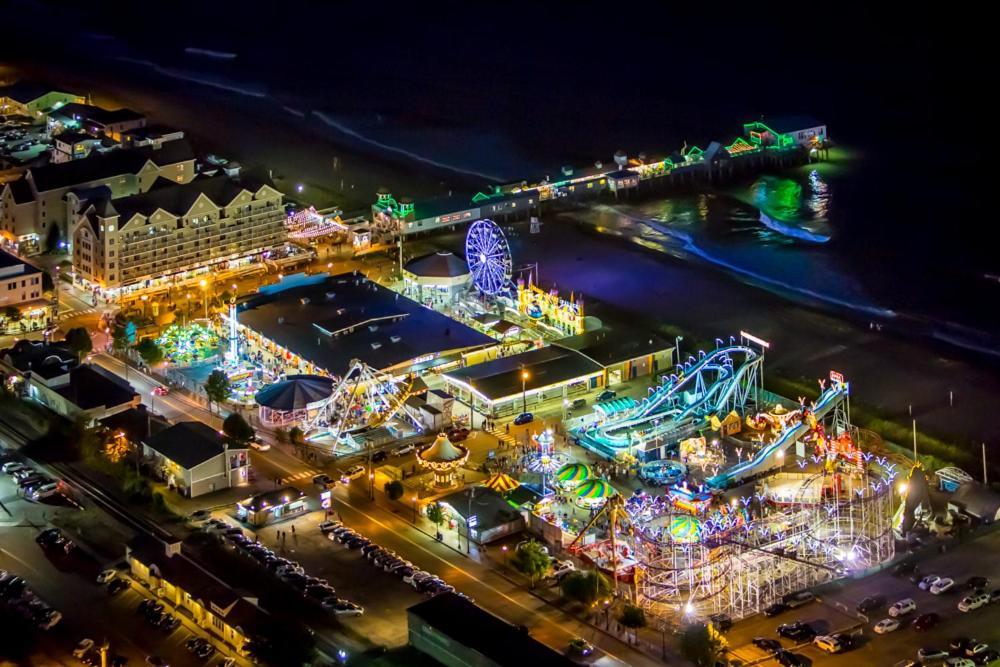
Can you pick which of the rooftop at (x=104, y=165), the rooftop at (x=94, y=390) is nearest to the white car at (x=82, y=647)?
the rooftop at (x=94, y=390)

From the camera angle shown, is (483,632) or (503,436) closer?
(483,632)

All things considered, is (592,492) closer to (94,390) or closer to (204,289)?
(94,390)

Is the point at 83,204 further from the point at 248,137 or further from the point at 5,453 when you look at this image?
the point at 248,137

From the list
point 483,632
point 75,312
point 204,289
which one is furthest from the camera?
point 204,289

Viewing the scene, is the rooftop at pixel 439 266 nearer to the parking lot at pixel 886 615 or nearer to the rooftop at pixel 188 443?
the rooftop at pixel 188 443

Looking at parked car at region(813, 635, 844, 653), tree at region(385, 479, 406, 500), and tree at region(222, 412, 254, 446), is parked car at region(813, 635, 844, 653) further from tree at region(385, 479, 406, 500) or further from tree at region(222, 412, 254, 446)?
tree at region(222, 412, 254, 446)

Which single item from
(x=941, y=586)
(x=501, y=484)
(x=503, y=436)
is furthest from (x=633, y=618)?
(x=503, y=436)

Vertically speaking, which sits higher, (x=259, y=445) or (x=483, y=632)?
(x=483, y=632)
